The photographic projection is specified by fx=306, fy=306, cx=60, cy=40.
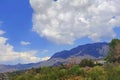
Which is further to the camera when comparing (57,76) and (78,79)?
(57,76)

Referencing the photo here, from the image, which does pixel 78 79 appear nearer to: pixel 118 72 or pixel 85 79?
pixel 85 79

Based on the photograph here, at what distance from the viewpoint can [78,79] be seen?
17638 cm

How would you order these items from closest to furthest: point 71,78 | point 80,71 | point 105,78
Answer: point 105,78 → point 71,78 → point 80,71

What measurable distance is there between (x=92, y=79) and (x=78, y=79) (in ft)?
37.2

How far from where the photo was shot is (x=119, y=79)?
458 ft

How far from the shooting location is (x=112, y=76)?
5837 inches

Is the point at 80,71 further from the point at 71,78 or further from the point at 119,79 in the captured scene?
the point at 119,79

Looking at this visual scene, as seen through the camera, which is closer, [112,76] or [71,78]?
[112,76]

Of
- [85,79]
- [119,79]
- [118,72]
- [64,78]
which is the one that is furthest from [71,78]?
[119,79]

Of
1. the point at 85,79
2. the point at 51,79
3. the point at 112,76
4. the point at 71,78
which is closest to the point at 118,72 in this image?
the point at 112,76

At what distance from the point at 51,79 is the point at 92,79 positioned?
115 feet

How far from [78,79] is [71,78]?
11.1 metres

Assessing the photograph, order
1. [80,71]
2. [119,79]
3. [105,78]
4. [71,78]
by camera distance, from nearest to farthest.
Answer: [119,79]
[105,78]
[71,78]
[80,71]

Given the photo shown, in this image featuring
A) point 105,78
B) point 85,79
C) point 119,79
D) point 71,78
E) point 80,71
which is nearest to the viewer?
point 119,79
